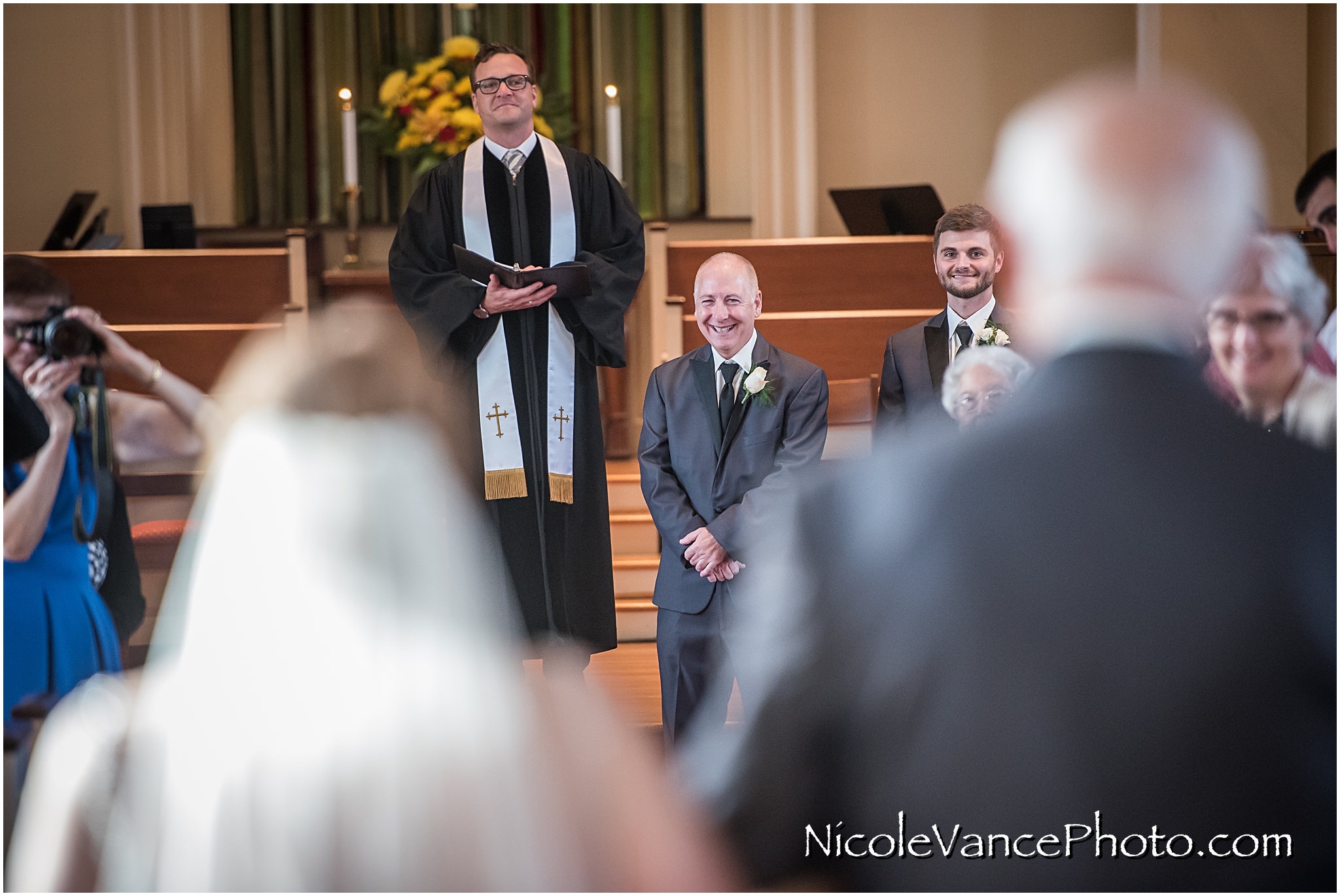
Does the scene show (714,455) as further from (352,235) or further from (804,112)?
(804,112)

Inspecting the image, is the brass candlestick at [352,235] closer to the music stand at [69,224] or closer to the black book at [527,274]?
the music stand at [69,224]

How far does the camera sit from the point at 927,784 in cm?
104

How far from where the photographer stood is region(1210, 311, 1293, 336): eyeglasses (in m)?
2.19

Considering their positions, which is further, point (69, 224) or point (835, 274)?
point (69, 224)

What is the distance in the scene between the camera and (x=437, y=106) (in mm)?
7273

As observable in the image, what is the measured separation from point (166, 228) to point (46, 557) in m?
5.30

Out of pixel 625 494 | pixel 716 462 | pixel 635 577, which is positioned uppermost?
pixel 716 462

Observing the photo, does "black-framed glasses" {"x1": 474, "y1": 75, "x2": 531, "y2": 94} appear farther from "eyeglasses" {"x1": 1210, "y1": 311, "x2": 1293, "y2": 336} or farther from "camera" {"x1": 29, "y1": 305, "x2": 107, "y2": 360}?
"eyeglasses" {"x1": 1210, "y1": 311, "x2": 1293, "y2": 336}

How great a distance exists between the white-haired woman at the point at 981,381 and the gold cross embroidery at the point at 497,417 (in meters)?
1.47

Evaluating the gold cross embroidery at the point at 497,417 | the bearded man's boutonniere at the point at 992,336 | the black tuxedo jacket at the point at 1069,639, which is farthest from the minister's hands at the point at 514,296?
the black tuxedo jacket at the point at 1069,639

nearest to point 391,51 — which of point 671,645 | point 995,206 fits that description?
point 671,645

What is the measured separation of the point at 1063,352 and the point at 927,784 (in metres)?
0.41

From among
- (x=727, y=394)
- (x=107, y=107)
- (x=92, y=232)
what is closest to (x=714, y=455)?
(x=727, y=394)

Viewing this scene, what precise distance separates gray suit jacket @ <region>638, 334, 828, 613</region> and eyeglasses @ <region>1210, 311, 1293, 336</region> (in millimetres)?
1379
